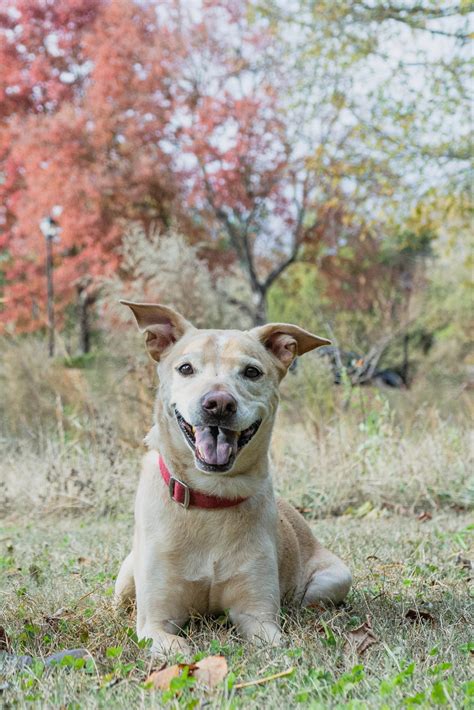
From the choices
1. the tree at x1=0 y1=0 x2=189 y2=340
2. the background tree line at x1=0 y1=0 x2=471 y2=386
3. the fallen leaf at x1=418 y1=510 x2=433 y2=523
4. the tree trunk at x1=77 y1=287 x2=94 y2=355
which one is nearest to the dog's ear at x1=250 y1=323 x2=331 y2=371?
the fallen leaf at x1=418 y1=510 x2=433 y2=523

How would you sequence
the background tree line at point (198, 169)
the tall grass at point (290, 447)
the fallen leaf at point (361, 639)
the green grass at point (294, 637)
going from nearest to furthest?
the green grass at point (294, 637) < the fallen leaf at point (361, 639) < the tall grass at point (290, 447) < the background tree line at point (198, 169)

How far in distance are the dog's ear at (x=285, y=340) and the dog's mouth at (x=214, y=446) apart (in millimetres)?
607

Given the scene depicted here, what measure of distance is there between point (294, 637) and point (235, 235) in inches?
573

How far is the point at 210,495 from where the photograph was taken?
303 cm

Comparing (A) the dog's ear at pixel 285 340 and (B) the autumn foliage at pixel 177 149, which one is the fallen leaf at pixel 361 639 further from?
(B) the autumn foliage at pixel 177 149

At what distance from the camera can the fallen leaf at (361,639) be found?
2.56 metres

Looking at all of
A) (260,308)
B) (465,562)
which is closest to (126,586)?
(465,562)

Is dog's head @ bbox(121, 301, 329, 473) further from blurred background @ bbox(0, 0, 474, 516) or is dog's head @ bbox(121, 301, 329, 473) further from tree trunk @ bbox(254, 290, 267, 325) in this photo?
tree trunk @ bbox(254, 290, 267, 325)

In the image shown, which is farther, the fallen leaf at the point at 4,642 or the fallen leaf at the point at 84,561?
the fallen leaf at the point at 84,561

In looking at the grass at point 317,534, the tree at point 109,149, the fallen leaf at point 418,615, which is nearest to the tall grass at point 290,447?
the grass at point 317,534

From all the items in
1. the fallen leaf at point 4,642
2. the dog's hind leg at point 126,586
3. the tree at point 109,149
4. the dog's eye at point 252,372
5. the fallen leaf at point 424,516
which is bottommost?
the fallen leaf at point 424,516

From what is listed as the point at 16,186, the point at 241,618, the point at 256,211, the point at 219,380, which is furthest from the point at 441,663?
the point at 16,186

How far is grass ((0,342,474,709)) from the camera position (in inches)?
86.6

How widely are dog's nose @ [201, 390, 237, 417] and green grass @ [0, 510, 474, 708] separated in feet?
2.75
